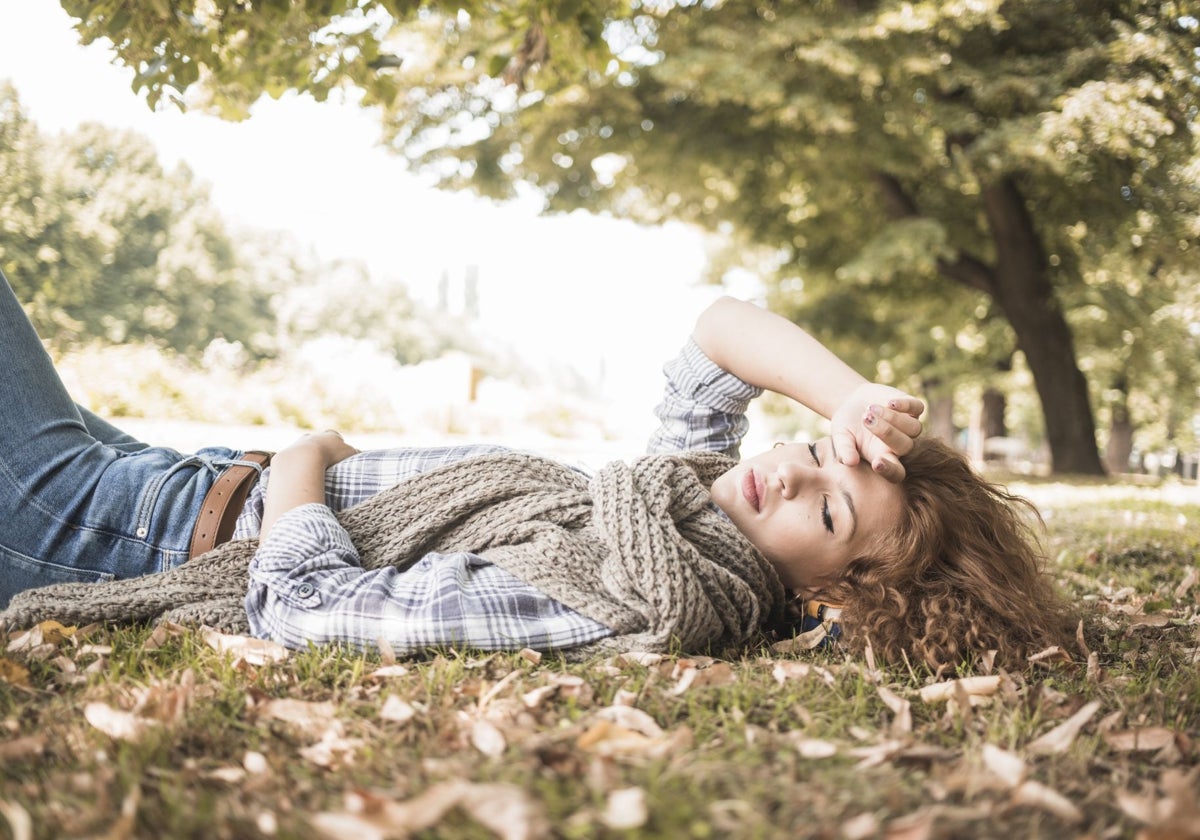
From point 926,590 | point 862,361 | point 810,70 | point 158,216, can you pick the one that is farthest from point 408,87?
point 158,216

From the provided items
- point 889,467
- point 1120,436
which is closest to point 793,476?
point 889,467

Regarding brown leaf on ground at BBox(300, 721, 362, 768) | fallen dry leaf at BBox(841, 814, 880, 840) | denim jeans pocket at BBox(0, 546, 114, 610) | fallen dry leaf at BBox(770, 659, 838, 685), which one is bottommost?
fallen dry leaf at BBox(770, 659, 838, 685)

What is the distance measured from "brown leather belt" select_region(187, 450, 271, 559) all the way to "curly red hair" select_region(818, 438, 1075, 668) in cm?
199

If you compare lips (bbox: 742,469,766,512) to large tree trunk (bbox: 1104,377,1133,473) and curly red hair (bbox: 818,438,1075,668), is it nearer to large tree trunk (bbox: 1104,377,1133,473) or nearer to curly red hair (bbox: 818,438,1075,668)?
curly red hair (bbox: 818,438,1075,668)

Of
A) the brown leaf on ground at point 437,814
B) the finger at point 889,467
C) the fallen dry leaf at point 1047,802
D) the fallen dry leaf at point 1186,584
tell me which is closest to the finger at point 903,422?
the finger at point 889,467

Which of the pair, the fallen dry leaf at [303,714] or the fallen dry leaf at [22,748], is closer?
the fallen dry leaf at [22,748]

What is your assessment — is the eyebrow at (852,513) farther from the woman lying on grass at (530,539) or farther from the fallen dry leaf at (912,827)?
the fallen dry leaf at (912,827)

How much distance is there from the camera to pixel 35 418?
110 inches

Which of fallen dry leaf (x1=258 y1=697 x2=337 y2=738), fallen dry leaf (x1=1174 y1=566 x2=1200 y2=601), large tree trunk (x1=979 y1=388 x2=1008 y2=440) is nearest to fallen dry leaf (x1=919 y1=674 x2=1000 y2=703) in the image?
fallen dry leaf (x1=258 y1=697 x2=337 y2=738)

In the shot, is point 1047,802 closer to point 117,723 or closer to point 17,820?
point 17,820

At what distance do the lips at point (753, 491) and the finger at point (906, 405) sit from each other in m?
0.48

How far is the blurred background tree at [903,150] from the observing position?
10.5m

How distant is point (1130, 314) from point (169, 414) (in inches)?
577

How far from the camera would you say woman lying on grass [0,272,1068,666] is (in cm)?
245
